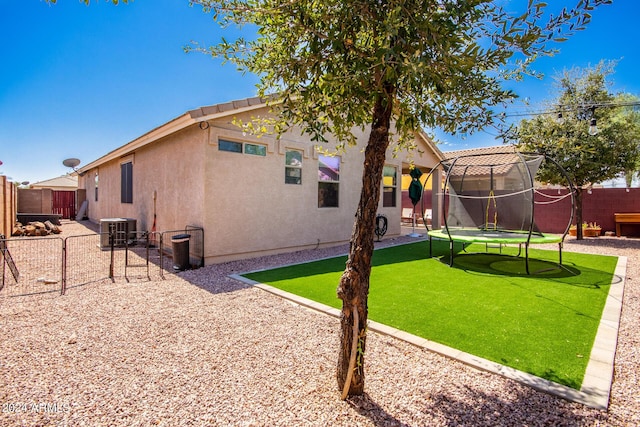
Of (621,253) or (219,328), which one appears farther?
(621,253)

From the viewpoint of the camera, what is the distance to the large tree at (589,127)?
10.8m

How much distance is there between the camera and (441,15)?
201 centimetres

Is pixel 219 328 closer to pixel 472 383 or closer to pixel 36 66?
pixel 472 383

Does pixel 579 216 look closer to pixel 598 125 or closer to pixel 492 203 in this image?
pixel 598 125

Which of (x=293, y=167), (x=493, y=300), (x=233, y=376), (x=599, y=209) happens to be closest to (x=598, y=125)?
(x=599, y=209)

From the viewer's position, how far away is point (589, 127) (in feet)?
32.9

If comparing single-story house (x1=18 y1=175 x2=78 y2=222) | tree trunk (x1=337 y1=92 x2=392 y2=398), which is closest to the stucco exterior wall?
tree trunk (x1=337 y1=92 x2=392 y2=398)

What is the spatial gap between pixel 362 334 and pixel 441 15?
2326mm

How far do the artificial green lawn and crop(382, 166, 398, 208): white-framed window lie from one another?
166 inches

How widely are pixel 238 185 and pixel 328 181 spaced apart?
10.4 ft

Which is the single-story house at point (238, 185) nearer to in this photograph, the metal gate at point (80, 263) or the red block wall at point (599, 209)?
the metal gate at point (80, 263)

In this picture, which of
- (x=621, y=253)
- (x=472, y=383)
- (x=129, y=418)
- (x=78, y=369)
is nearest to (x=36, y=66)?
(x=78, y=369)

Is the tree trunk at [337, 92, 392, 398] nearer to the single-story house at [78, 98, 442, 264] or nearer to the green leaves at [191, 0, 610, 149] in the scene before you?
the green leaves at [191, 0, 610, 149]

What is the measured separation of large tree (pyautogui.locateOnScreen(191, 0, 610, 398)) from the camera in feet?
6.37
